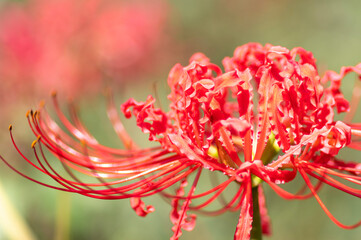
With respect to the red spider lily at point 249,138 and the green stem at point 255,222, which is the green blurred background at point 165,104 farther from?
the green stem at point 255,222

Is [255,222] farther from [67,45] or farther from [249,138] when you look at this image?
[67,45]

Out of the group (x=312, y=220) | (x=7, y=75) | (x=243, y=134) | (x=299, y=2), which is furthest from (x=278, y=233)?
(x=299, y=2)

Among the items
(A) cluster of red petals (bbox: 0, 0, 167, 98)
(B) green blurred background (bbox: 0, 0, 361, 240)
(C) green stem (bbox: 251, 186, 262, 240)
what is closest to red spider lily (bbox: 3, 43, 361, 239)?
(C) green stem (bbox: 251, 186, 262, 240)

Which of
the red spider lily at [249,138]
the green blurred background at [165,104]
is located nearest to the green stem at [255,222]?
the red spider lily at [249,138]

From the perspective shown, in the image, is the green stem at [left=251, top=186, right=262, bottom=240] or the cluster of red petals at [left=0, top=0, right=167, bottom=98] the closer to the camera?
the green stem at [left=251, top=186, right=262, bottom=240]

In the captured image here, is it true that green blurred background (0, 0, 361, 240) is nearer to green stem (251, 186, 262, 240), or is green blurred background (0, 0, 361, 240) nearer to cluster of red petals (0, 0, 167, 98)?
cluster of red petals (0, 0, 167, 98)
